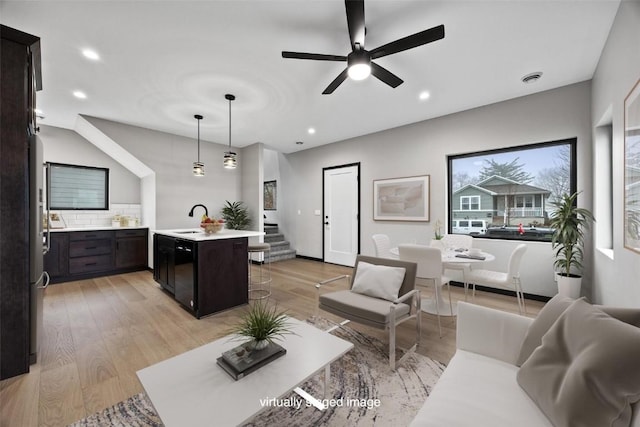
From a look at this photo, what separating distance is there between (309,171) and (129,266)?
429 cm

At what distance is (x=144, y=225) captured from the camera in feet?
18.2

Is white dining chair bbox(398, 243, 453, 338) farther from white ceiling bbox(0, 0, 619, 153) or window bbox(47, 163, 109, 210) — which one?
window bbox(47, 163, 109, 210)

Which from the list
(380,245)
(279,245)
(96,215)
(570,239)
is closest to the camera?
(570,239)

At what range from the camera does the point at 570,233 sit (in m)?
3.06

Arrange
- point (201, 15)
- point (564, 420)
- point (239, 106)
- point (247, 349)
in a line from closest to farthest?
1. point (564, 420)
2. point (247, 349)
3. point (201, 15)
4. point (239, 106)

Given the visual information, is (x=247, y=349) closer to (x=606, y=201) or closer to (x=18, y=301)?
(x=18, y=301)

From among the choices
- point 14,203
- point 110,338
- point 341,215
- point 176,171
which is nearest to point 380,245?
point 341,215

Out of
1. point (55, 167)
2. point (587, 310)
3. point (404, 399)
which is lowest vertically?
point (404, 399)

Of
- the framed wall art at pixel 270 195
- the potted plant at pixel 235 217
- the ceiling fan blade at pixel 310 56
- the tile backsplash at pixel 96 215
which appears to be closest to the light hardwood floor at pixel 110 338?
the tile backsplash at pixel 96 215

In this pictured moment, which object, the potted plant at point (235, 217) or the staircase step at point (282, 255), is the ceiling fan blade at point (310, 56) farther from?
the staircase step at point (282, 255)

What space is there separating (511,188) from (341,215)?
315cm

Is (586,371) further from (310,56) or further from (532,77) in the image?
(532,77)

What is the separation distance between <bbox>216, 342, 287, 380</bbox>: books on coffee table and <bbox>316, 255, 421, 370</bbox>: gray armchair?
2.70 ft

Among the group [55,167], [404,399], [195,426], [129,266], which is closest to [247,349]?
[195,426]
